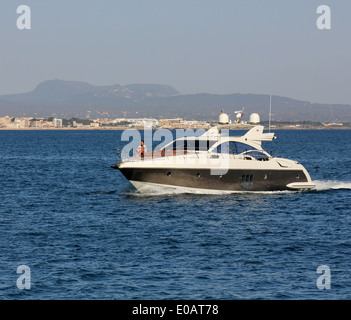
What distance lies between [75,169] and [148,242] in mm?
40283

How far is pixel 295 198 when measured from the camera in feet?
111

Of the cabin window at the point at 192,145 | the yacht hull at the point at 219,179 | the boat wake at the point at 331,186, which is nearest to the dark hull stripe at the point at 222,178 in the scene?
the yacht hull at the point at 219,179

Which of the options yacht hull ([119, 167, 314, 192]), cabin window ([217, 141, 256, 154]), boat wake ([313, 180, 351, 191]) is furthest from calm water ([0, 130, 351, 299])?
cabin window ([217, 141, 256, 154])

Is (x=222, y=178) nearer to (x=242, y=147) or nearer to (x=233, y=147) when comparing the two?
(x=233, y=147)

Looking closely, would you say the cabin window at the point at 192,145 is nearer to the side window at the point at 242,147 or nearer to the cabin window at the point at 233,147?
the cabin window at the point at 233,147

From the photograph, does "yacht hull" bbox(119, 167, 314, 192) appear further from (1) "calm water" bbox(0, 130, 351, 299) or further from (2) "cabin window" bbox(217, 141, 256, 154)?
(2) "cabin window" bbox(217, 141, 256, 154)

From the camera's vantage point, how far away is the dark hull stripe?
→ 103ft

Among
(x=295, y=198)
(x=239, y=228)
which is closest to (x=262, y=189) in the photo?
(x=295, y=198)

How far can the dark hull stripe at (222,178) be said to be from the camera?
31453 millimetres

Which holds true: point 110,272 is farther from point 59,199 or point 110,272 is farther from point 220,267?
point 59,199

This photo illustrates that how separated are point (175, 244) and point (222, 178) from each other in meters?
11.4

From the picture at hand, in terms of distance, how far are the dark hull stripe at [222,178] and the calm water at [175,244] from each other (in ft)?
2.08
